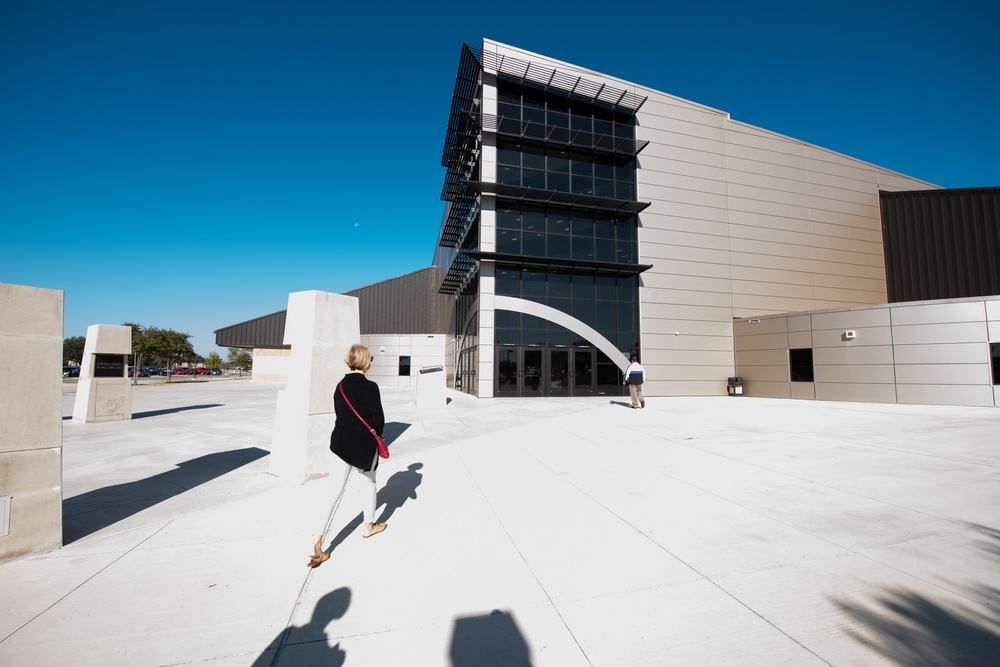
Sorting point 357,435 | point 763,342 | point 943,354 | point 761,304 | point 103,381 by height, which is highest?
point 761,304

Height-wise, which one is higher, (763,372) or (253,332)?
(253,332)

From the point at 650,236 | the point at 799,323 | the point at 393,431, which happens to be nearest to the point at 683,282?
the point at 650,236

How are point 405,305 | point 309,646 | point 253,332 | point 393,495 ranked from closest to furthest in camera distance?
point 309,646
point 393,495
point 253,332
point 405,305

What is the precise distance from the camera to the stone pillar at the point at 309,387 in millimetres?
6332

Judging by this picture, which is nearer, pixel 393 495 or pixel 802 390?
pixel 393 495

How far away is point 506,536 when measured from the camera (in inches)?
166

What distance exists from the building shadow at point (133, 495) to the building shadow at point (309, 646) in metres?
3.20

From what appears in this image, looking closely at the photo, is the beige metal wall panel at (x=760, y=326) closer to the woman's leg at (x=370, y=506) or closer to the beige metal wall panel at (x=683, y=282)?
the beige metal wall panel at (x=683, y=282)

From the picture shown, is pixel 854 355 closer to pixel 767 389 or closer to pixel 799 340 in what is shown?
pixel 799 340

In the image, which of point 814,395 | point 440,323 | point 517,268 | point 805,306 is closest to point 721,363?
point 814,395

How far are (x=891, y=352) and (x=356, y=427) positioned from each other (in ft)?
74.5

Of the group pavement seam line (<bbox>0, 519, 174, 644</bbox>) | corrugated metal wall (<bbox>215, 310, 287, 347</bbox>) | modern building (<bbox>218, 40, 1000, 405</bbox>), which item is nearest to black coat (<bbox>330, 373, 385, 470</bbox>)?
pavement seam line (<bbox>0, 519, 174, 644</bbox>)

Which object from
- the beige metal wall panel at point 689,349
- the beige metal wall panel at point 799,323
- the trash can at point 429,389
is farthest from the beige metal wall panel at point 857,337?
the trash can at point 429,389

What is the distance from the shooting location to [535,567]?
11.7 feet
